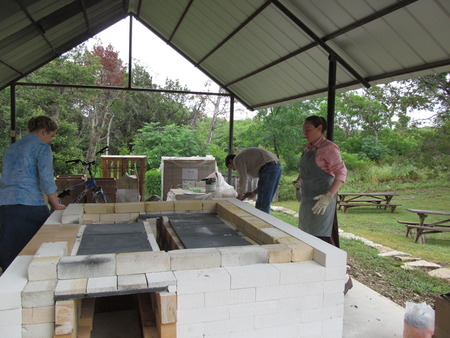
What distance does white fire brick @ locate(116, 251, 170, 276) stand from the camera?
1.90 metres

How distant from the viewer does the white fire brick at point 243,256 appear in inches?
81.5

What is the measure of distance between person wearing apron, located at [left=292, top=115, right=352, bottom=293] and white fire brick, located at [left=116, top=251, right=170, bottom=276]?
1882 millimetres

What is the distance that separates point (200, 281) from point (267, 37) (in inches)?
166

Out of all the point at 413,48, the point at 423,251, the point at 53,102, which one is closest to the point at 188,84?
the point at 53,102

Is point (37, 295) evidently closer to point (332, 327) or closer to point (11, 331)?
point (11, 331)

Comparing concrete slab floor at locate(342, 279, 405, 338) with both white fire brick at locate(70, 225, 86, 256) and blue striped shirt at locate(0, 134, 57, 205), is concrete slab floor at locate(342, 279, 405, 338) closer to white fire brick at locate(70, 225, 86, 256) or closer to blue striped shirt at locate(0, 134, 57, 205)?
white fire brick at locate(70, 225, 86, 256)

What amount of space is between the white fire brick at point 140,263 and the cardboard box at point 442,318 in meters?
1.98

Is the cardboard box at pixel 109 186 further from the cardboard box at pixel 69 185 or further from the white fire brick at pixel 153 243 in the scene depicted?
the white fire brick at pixel 153 243

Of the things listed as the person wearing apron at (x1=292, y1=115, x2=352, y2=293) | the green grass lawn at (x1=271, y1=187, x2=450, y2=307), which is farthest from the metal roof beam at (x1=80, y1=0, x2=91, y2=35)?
the green grass lawn at (x1=271, y1=187, x2=450, y2=307)

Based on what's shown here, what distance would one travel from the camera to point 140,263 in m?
1.92

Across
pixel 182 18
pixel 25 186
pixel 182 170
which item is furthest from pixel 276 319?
pixel 182 170

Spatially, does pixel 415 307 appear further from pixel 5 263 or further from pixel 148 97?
pixel 148 97

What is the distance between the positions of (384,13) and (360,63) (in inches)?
40.4

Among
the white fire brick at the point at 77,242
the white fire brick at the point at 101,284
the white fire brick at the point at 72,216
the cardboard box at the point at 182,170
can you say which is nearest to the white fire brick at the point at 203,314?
the white fire brick at the point at 101,284
